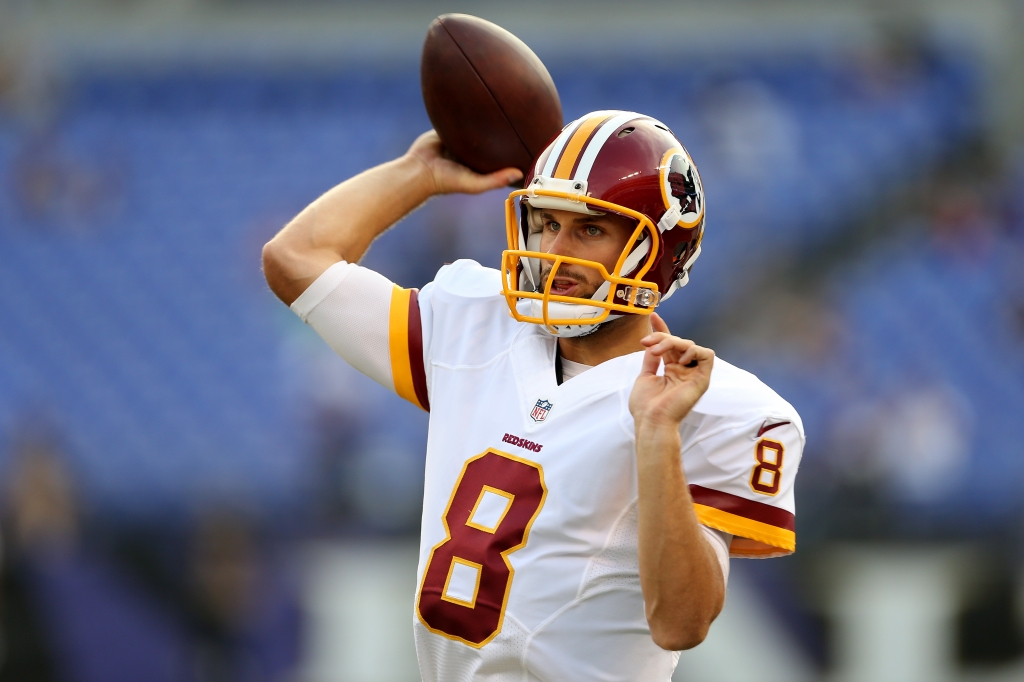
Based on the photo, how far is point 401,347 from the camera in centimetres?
236

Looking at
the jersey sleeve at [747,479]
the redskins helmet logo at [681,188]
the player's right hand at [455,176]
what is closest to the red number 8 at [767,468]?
the jersey sleeve at [747,479]

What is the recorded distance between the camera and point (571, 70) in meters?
8.88

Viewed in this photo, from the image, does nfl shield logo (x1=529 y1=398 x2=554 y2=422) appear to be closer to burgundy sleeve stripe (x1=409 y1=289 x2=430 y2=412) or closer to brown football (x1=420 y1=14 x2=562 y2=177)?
burgundy sleeve stripe (x1=409 y1=289 x2=430 y2=412)

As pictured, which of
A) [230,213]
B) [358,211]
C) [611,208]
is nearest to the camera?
[611,208]

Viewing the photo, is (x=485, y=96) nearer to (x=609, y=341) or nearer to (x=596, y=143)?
(x=596, y=143)

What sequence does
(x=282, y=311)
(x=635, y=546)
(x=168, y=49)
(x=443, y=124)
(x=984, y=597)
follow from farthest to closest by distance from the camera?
(x=168, y=49), (x=282, y=311), (x=984, y=597), (x=443, y=124), (x=635, y=546)

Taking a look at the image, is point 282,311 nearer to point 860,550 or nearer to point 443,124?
point 860,550

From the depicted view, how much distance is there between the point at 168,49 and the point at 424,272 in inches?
142

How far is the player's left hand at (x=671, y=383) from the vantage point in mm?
1853

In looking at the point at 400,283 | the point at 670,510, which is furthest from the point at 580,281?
the point at 400,283

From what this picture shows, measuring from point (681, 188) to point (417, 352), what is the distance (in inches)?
23.1

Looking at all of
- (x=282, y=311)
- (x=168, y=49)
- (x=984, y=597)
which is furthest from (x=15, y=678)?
(x=168, y=49)

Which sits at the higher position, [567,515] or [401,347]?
[401,347]

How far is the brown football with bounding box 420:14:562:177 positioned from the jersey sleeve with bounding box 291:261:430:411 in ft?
1.30
